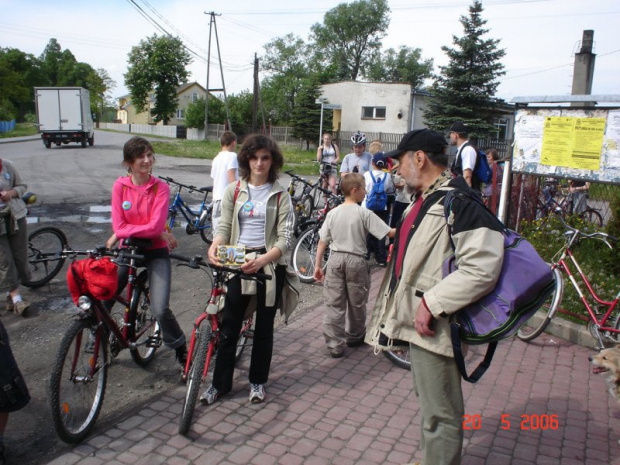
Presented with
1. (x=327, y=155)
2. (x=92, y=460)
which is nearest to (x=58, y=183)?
(x=327, y=155)

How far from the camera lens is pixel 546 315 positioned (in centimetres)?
550

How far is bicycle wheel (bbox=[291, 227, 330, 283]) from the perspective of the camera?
745cm

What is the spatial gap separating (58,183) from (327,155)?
7.95 m

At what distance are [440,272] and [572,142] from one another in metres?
4.58

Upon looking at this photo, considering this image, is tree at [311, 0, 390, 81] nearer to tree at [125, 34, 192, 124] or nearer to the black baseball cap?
tree at [125, 34, 192, 124]

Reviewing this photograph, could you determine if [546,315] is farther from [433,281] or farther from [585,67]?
[585,67]

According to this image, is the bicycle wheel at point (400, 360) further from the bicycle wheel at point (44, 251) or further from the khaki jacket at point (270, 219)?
the bicycle wheel at point (44, 251)

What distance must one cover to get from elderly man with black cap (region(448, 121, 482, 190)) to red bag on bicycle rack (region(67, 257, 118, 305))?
18.3 ft

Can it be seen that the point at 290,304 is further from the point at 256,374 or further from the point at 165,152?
the point at 165,152

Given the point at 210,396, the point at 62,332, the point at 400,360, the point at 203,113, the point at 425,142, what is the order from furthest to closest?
1. the point at 203,113
2. the point at 62,332
3. the point at 400,360
4. the point at 210,396
5. the point at 425,142

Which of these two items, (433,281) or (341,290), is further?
(341,290)

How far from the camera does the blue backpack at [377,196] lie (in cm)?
757

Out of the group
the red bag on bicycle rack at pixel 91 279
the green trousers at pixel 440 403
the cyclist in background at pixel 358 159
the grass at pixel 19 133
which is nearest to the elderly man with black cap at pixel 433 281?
the green trousers at pixel 440 403
